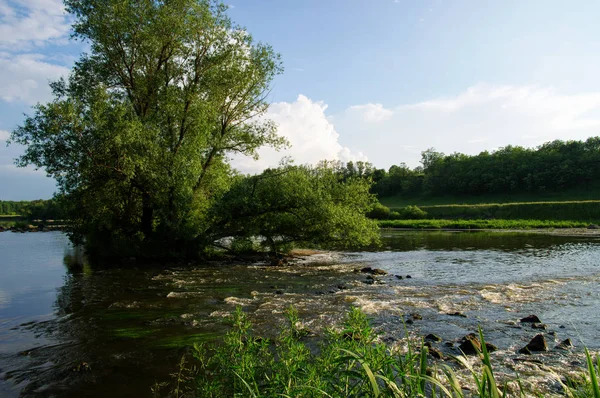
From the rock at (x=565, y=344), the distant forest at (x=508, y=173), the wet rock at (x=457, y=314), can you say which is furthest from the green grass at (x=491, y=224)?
the rock at (x=565, y=344)

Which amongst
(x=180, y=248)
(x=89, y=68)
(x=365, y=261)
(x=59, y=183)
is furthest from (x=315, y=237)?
(x=89, y=68)

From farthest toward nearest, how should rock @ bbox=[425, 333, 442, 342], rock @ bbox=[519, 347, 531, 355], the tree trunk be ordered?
1. the tree trunk
2. rock @ bbox=[425, 333, 442, 342]
3. rock @ bbox=[519, 347, 531, 355]

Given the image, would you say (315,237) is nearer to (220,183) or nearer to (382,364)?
(220,183)

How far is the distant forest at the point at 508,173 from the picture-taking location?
104688 mm

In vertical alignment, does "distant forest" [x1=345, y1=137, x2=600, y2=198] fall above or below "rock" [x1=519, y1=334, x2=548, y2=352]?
above

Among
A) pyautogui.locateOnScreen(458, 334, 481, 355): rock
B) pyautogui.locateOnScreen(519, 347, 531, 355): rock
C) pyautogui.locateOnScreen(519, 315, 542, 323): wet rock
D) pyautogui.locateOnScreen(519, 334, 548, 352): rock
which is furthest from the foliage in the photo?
pyautogui.locateOnScreen(519, 347, 531, 355): rock

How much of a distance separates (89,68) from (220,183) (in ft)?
41.2

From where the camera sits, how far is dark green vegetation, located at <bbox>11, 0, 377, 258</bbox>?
2478 centimetres

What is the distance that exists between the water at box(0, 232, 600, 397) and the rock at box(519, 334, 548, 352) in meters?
0.26

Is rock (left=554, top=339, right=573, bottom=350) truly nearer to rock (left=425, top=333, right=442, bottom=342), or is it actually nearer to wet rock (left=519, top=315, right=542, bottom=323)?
wet rock (left=519, top=315, right=542, bottom=323)

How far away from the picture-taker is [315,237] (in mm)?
28688

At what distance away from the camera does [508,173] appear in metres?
115

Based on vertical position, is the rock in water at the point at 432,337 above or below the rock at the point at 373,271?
above

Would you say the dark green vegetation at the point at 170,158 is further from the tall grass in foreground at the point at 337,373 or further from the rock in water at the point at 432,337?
the tall grass in foreground at the point at 337,373
